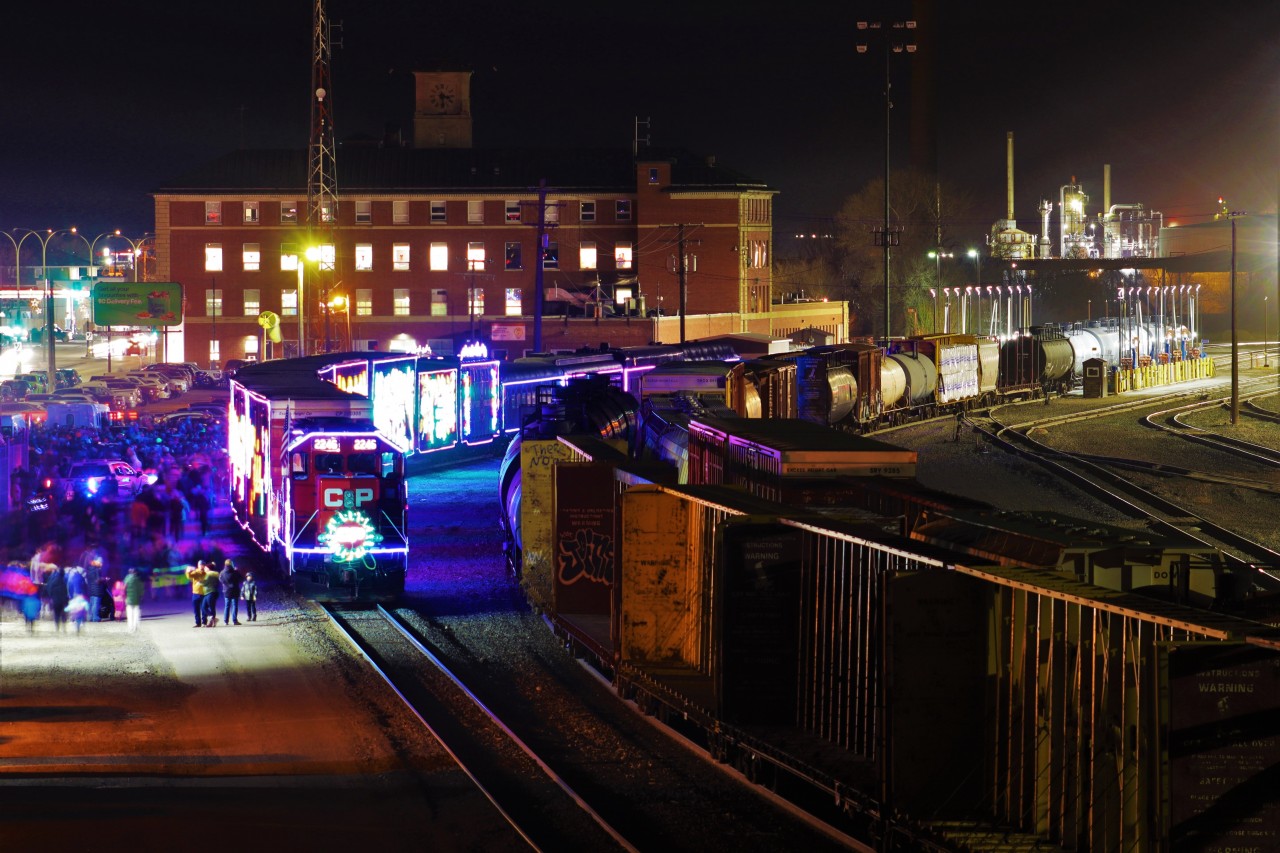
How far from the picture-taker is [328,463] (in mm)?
24547

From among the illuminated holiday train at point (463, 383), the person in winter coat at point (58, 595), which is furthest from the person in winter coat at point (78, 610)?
the illuminated holiday train at point (463, 383)

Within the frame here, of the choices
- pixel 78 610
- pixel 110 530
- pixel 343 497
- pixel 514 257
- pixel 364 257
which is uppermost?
pixel 364 257

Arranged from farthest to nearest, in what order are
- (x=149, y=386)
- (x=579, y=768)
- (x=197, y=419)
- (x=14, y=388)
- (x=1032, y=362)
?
1. (x=149, y=386)
2. (x=14, y=388)
3. (x=1032, y=362)
4. (x=197, y=419)
5. (x=579, y=768)

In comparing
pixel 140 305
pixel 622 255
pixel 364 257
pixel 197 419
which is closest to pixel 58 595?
pixel 197 419

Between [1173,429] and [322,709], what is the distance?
140ft

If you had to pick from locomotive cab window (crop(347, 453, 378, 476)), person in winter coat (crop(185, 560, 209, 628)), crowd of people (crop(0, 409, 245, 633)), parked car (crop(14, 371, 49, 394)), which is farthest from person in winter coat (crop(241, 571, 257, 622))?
parked car (crop(14, 371, 49, 394))

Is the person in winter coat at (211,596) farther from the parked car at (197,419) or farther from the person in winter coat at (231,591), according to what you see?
the parked car at (197,419)

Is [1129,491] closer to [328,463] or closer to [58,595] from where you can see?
[328,463]

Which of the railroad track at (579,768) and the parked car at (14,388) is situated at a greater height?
the parked car at (14,388)

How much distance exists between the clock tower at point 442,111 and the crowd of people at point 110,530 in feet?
222

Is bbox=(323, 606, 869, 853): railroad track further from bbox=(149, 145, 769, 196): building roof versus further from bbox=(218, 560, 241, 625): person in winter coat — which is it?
bbox=(149, 145, 769, 196): building roof

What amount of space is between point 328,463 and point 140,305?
4447 cm

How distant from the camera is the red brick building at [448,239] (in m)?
97.4

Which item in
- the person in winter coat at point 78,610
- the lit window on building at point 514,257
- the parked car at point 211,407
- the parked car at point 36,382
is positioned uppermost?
the lit window on building at point 514,257
